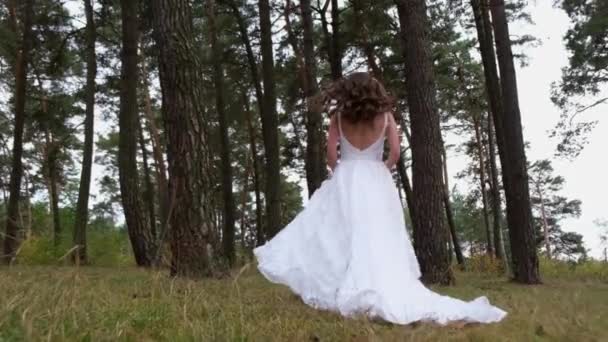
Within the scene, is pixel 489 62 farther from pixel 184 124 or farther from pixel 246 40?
pixel 246 40

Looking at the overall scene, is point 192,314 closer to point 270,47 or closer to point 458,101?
point 270,47

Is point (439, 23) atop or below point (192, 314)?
atop

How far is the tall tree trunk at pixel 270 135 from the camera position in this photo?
48.1ft

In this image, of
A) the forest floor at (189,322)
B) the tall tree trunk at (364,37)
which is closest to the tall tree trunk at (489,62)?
the tall tree trunk at (364,37)

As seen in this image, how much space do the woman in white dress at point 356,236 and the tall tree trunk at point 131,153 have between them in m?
7.17

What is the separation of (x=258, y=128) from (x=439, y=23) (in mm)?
14697

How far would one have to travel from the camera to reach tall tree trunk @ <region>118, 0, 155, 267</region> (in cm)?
1198

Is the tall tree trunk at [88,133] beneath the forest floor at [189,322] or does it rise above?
above

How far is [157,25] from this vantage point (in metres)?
6.89

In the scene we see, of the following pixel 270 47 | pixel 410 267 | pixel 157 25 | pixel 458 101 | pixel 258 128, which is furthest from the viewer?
pixel 258 128

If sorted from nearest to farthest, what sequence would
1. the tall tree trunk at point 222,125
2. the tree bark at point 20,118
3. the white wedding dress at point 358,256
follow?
the white wedding dress at point 358,256 → the tree bark at point 20,118 → the tall tree trunk at point 222,125

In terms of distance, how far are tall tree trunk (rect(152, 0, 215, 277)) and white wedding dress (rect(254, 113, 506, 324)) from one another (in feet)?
4.79

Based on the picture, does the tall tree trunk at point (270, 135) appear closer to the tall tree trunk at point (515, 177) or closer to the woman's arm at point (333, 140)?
the tall tree trunk at point (515, 177)

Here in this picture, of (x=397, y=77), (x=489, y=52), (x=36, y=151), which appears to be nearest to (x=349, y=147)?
(x=489, y=52)
